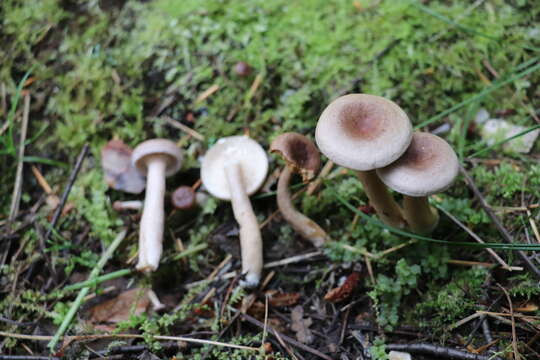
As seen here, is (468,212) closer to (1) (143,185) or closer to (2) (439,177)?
(2) (439,177)

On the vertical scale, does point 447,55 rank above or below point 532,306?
above

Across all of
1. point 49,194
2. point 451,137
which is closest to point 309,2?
point 451,137

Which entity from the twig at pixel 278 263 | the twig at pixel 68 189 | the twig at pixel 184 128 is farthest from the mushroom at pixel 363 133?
the twig at pixel 68 189

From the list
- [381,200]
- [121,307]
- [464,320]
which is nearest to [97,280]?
[121,307]

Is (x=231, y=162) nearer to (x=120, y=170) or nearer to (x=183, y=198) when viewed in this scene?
(x=183, y=198)

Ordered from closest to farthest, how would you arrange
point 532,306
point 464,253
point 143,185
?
point 532,306
point 464,253
point 143,185

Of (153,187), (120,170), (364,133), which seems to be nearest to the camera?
(364,133)

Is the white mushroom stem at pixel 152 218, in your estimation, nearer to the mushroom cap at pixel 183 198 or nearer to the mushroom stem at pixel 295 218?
the mushroom cap at pixel 183 198
